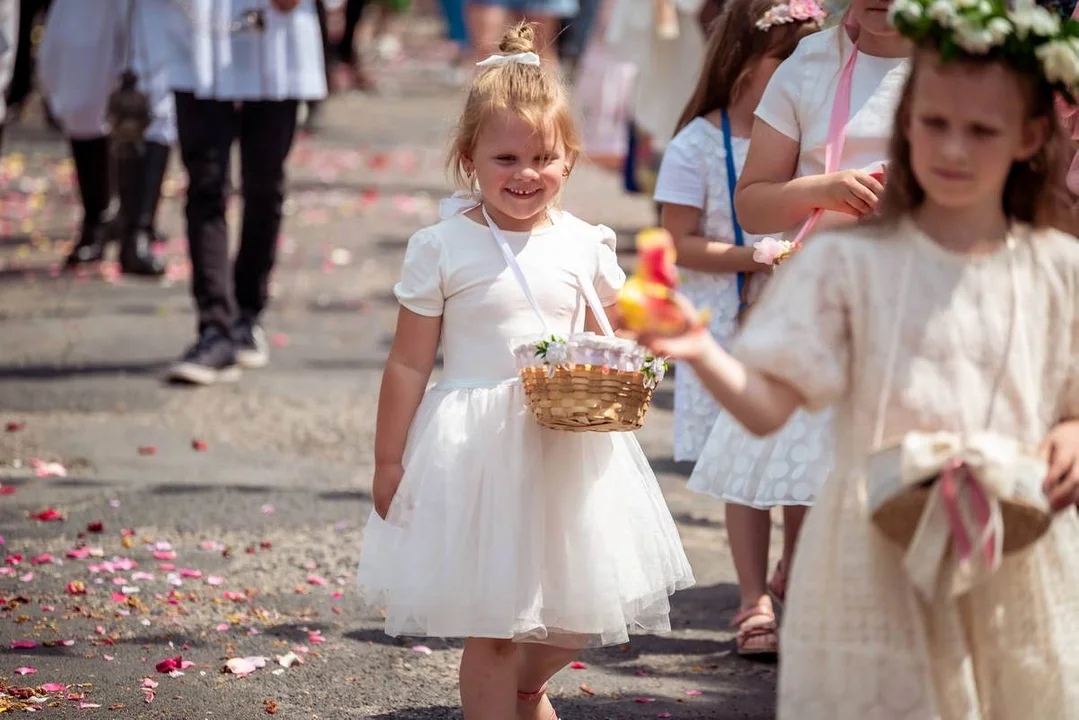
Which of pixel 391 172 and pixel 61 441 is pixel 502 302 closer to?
pixel 61 441

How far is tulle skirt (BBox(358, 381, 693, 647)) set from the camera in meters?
3.63

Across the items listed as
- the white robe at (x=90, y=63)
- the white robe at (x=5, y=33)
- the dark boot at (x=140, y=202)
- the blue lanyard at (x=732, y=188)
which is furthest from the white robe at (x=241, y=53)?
the blue lanyard at (x=732, y=188)

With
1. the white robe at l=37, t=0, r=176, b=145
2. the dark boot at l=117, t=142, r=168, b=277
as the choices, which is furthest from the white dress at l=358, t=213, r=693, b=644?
the dark boot at l=117, t=142, r=168, b=277

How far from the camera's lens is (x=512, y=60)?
3.94 m

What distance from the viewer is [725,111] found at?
5035mm

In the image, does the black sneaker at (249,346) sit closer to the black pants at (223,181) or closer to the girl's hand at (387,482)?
the black pants at (223,181)

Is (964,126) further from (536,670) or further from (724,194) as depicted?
(724,194)

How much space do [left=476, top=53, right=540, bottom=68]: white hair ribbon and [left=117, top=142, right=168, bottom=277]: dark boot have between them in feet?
18.3

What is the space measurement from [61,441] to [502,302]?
3.40 meters

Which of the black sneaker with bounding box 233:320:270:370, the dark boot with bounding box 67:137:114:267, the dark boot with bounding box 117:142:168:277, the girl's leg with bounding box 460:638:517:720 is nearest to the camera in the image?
the girl's leg with bounding box 460:638:517:720

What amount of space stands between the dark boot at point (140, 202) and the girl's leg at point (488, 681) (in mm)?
6020

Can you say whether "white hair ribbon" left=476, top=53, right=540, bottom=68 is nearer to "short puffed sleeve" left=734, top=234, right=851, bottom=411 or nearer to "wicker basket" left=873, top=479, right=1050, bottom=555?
"short puffed sleeve" left=734, top=234, right=851, bottom=411

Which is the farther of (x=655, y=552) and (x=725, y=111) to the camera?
(x=725, y=111)

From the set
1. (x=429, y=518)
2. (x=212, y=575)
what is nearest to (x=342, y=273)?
(x=212, y=575)
